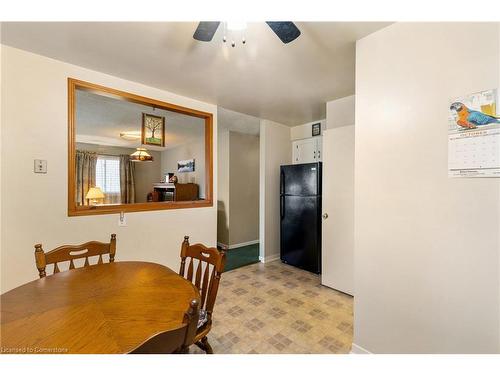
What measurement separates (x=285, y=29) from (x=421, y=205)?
4.17ft

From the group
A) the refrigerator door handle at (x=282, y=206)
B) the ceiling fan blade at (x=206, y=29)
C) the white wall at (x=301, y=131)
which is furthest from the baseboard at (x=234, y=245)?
the ceiling fan blade at (x=206, y=29)

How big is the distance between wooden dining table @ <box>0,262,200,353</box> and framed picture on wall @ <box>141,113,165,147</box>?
6.20 feet

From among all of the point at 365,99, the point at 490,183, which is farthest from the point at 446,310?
the point at 365,99

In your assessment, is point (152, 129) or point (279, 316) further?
point (152, 129)

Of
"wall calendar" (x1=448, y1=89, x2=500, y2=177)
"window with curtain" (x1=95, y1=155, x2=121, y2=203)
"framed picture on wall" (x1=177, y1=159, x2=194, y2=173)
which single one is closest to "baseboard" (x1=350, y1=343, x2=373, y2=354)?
"wall calendar" (x1=448, y1=89, x2=500, y2=177)

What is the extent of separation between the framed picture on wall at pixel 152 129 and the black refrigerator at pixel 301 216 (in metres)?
1.87

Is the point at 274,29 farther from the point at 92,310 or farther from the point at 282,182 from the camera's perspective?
the point at 282,182

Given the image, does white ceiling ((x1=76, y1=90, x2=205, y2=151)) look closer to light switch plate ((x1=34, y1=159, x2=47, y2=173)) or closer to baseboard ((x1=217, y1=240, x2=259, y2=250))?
light switch plate ((x1=34, y1=159, x2=47, y2=173))

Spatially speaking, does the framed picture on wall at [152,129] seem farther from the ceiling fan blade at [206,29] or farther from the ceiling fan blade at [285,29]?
the ceiling fan blade at [285,29]

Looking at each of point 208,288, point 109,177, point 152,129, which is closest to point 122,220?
point 152,129

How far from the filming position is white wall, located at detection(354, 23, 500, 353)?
117 centimetres

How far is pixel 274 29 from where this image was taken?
1.17 meters

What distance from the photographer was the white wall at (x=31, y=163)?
171 centimetres

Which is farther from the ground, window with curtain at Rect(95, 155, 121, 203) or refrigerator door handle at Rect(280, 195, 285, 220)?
window with curtain at Rect(95, 155, 121, 203)
